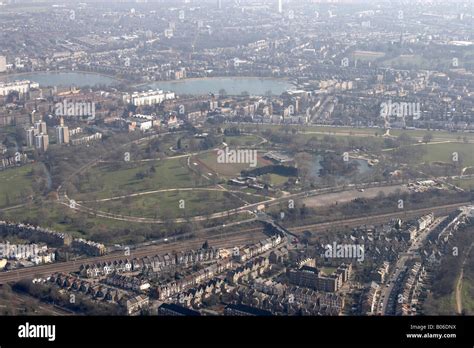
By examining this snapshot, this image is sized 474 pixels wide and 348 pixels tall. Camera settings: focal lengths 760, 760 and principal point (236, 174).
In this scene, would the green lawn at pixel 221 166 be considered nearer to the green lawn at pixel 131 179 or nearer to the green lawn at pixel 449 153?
the green lawn at pixel 131 179

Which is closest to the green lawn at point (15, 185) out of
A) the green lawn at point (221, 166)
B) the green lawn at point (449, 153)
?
the green lawn at point (221, 166)

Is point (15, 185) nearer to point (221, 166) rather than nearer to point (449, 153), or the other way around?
point (221, 166)

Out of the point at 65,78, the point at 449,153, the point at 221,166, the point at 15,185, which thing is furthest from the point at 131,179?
the point at 65,78

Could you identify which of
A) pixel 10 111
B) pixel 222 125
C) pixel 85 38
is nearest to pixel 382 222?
pixel 222 125
